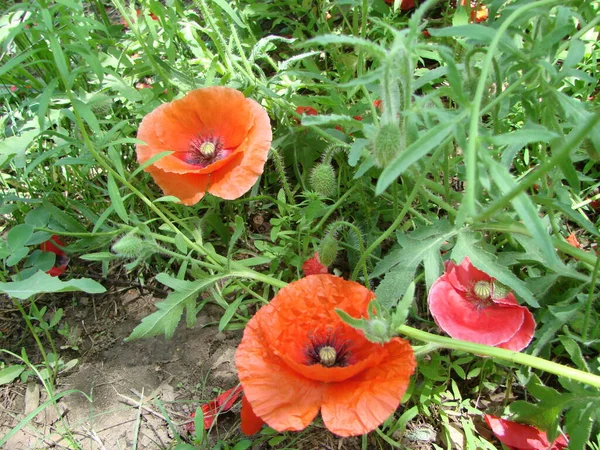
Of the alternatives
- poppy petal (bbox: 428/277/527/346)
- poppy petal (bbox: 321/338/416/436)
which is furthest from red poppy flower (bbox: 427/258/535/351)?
poppy petal (bbox: 321/338/416/436)

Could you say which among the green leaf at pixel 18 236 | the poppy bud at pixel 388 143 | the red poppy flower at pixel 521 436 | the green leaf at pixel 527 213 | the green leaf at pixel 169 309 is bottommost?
the red poppy flower at pixel 521 436

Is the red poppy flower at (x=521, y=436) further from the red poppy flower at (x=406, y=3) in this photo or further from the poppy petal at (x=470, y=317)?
the red poppy flower at (x=406, y=3)

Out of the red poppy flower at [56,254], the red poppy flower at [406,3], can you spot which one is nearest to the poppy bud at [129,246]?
the red poppy flower at [56,254]

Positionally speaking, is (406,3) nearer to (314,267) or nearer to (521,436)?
(314,267)

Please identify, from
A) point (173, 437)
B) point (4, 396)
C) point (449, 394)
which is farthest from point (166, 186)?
point (449, 394)

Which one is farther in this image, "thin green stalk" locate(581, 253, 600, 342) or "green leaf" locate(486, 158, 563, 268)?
"thin green stalk" locate(581, 253, 600, 342)

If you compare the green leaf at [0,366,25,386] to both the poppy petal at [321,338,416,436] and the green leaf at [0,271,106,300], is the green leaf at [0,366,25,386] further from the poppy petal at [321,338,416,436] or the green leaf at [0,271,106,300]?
the poppy petal at [321,338,416,436]
